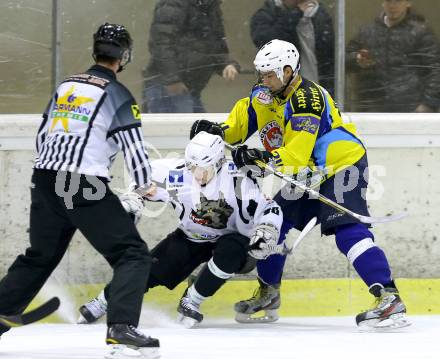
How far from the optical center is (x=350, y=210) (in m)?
5.09

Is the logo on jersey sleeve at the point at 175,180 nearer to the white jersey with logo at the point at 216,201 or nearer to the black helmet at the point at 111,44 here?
the white jersey with logo at the point at 216,201

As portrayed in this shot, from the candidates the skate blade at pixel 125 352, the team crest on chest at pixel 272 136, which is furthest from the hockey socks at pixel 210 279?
the skate blade at pixel 125 352

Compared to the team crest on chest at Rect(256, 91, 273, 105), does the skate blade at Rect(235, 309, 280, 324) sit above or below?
below

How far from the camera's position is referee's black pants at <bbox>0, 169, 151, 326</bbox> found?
154 inches

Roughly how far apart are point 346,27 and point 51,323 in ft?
6.86

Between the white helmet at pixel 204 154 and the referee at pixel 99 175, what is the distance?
0.88m

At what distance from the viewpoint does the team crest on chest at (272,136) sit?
519 centimetres

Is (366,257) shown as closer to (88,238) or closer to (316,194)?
(316,194)

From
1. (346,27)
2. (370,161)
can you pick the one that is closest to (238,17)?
(346,27)

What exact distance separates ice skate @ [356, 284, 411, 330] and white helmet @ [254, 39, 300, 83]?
103cm

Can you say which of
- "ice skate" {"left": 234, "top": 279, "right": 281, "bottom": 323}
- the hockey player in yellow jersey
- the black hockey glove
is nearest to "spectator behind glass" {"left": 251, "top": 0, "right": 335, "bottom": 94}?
the hockey player in yellow jersey

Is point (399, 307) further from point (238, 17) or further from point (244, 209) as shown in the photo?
point (238, 17)

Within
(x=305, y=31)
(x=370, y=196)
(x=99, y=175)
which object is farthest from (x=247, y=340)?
(x=305, y=31)

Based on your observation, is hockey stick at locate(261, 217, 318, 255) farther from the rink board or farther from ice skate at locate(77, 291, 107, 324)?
ice skate at locate(77, 291, 107, 324)
